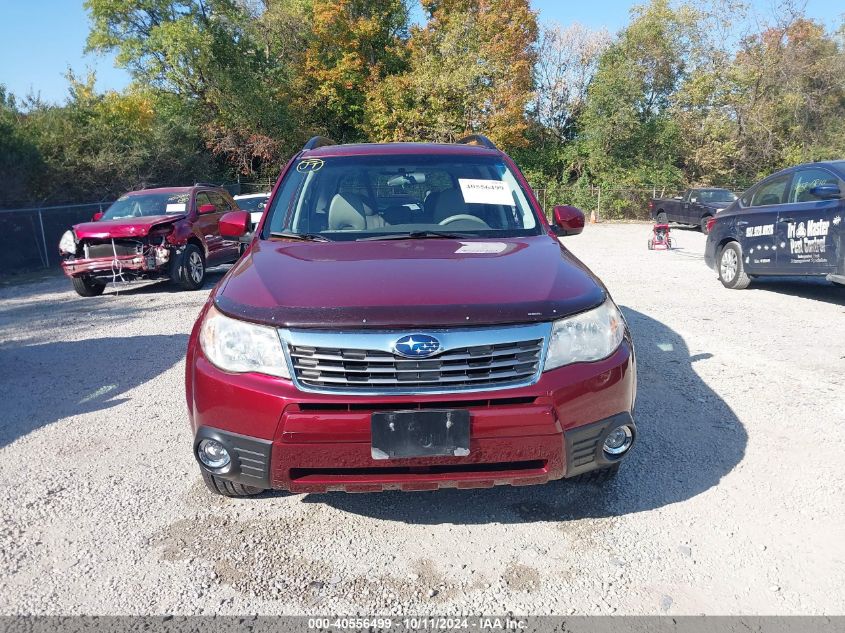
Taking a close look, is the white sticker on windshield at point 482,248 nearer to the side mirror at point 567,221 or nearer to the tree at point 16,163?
the side mirror at point 567,221

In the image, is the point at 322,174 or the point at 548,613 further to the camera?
the point at 322,174

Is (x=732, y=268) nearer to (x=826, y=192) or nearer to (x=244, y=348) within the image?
(x=826, y=192)

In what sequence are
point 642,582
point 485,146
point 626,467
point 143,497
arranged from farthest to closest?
point 485,146 → point 626,467 → point 143,497 → point 642,582

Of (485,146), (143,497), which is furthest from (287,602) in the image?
(485,146)

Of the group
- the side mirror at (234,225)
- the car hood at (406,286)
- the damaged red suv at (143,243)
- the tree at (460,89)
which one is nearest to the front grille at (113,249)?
the damaged red suv at (143,243)

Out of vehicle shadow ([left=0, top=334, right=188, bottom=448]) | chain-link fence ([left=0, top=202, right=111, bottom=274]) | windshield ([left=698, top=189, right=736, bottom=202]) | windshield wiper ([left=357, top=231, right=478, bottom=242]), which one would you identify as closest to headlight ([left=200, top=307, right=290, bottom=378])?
windshield wiper ([left=357, top=231, right=478, bottom=242])

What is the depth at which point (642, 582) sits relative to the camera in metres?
2.55

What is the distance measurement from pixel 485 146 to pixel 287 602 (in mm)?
3429

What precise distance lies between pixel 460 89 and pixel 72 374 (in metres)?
27.4

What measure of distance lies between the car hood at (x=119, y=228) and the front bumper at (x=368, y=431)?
806 centimetres

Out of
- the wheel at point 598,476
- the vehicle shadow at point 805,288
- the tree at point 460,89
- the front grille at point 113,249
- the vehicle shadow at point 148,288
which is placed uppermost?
the tree at point 460,89

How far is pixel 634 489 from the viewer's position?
3.30 meters

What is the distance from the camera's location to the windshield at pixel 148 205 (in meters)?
10.7

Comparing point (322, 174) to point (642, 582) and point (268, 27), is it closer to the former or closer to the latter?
point (642, 582)
